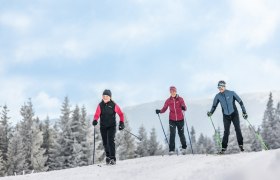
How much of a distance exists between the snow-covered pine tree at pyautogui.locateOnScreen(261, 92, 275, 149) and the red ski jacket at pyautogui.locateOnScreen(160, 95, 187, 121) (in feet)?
184

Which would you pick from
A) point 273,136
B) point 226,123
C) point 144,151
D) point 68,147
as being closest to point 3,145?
point 68,147

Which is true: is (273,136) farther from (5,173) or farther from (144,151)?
(5,173)

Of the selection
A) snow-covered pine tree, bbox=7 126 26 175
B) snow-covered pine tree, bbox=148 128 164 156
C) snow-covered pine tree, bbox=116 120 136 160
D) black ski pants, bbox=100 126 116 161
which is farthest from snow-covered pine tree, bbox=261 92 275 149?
black ski pants, bbox=100 126 116 161

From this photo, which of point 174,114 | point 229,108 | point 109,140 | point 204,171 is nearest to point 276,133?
point 174,114

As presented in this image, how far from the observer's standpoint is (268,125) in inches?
2911

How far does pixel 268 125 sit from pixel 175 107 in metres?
59.5

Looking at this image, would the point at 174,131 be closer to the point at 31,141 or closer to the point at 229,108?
the point at 229,108

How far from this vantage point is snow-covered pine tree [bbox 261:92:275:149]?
236 feet

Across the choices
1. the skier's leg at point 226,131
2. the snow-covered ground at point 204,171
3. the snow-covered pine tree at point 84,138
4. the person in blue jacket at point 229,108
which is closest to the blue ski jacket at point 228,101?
the person in blue jacket at point 229,108

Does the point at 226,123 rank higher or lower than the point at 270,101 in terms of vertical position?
lower

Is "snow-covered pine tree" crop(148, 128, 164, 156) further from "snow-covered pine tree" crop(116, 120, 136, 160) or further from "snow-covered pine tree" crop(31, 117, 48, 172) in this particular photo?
"snow-covered pine tree" crop(31, 117, 48, 172)

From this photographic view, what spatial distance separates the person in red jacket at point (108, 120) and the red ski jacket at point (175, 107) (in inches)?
Result: 92.7

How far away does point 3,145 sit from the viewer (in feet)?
223

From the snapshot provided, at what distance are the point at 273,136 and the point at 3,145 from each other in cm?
4032
